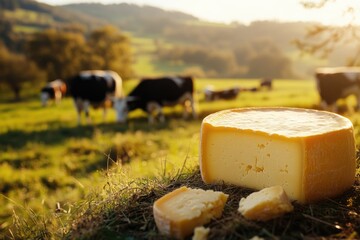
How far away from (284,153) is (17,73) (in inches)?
1604

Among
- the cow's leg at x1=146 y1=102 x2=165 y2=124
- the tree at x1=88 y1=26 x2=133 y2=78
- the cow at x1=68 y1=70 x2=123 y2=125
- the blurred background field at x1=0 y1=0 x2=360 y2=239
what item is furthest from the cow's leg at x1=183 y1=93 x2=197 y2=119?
the tree at x1=88 y1=26 x2=133 y2=78

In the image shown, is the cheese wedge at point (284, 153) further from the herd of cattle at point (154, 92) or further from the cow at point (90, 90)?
the cow at point (90, 90)

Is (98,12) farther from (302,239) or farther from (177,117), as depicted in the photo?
(302,239)

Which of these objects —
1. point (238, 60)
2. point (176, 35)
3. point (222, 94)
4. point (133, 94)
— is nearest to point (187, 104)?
point (133, 94)

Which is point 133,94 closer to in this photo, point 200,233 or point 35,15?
point 200,233

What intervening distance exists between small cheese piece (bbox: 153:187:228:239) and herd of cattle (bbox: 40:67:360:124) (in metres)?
14.7

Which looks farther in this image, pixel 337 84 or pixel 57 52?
pixel 57 52

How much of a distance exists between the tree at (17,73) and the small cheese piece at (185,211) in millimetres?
39791

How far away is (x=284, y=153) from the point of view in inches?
116

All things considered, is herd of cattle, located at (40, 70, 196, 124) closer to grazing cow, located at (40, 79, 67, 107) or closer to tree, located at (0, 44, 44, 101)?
grazing cow, located at (40, 79, 67, 107)

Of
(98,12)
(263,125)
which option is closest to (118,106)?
(263,125)

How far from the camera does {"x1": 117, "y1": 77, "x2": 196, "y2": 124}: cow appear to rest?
17.9m

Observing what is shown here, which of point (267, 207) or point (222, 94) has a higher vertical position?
point (267, 207)

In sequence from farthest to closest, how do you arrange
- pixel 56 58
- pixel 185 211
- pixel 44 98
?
pixel 56 58, pixel 44 98, pixel 185 211
